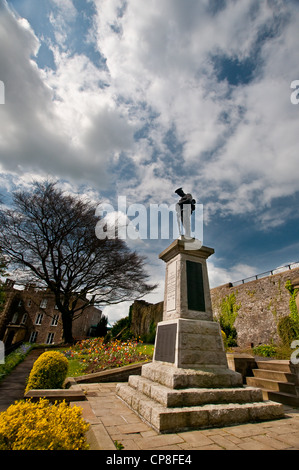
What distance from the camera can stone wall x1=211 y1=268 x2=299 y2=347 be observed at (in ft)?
50.3

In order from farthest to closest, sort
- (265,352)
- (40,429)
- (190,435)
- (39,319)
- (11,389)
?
(39,319) < (265,352) < (11,389) < (190,435) < (40,429)

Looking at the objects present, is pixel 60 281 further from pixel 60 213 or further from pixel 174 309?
pixel 174 309

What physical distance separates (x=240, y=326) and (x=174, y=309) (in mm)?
16120

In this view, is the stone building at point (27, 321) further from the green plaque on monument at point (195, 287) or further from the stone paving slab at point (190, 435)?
the stone paving slab at point (190, 435)

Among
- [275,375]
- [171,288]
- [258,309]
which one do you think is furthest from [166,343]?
[258,309]

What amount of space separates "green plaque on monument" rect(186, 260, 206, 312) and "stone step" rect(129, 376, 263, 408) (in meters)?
1.74

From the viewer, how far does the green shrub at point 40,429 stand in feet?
6.19

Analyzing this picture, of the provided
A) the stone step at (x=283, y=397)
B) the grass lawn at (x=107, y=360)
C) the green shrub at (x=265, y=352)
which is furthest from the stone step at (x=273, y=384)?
the green shrub at (x=265, y=352)

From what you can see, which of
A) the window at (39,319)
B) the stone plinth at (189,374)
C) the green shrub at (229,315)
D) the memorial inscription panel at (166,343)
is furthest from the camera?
the window at (39,319)

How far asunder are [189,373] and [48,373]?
3579mm

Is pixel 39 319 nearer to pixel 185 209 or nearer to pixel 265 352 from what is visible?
pixel 265 352

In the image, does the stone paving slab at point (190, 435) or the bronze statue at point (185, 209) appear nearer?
the stone paving slab at point (190, 435)

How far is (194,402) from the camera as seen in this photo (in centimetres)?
375

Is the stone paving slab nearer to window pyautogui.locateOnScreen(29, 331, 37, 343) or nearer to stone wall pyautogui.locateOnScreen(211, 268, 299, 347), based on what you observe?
stone wall pyautogui.locateOnScreen(211, 268, 299, 347)
